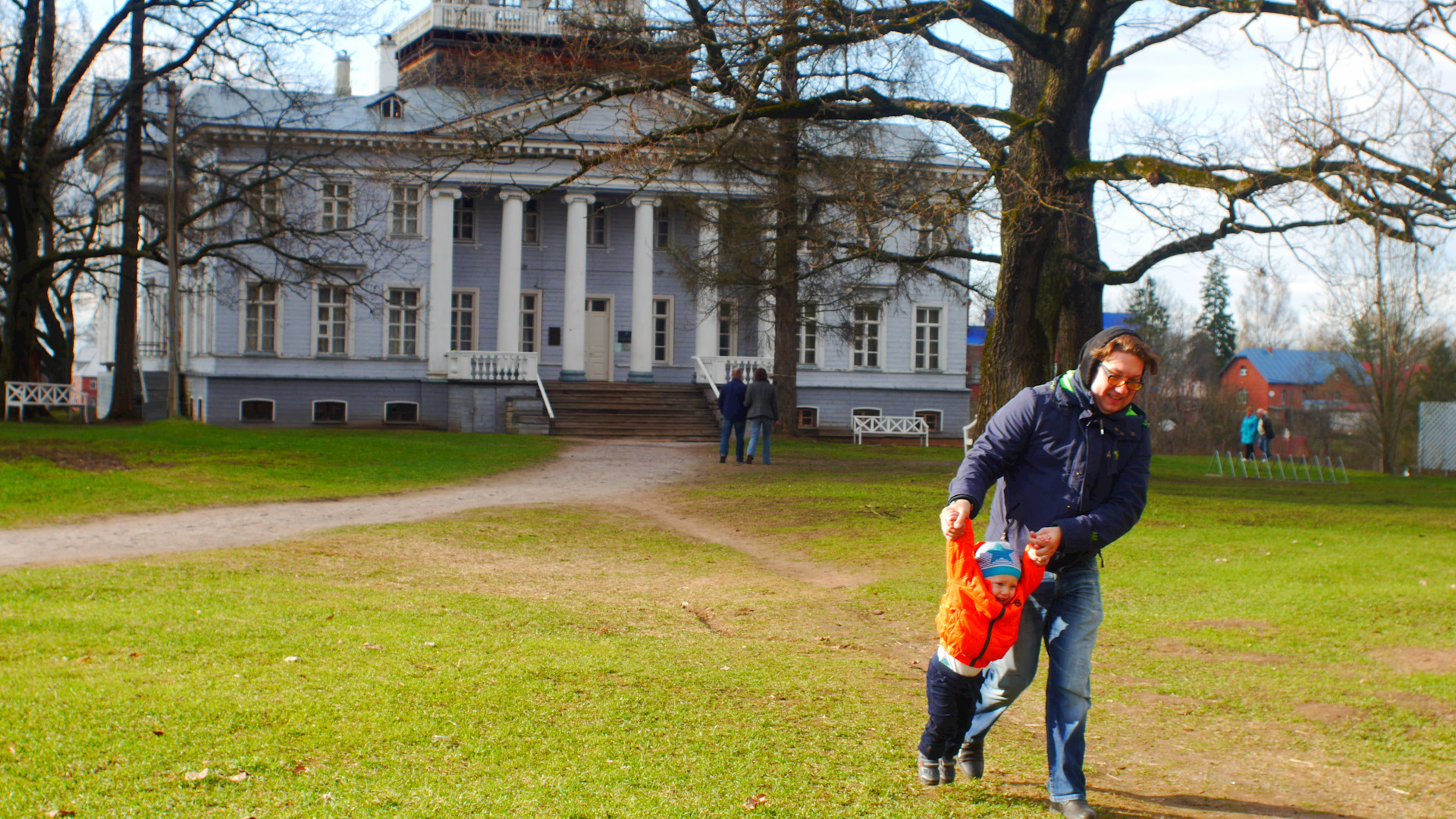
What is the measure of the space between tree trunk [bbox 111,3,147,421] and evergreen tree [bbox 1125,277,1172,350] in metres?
56.9

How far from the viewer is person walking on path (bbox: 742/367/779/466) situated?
67.0 ft

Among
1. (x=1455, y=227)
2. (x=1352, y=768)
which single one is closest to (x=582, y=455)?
(x=1455, y=227)

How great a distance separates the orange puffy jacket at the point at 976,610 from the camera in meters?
4.46

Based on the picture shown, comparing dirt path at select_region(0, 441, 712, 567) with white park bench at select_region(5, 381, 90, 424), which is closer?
dirt path at select_region(0, 441, 712, 567)

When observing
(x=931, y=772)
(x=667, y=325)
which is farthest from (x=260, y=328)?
(x=931, y=772)

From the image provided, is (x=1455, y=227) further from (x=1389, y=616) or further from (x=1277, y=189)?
(x=1389, y=616)

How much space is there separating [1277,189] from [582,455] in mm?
13330

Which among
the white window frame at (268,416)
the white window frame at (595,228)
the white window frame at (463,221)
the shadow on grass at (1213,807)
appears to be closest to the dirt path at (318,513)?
the shadow on grass at (1213,807)

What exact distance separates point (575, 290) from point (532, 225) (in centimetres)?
398

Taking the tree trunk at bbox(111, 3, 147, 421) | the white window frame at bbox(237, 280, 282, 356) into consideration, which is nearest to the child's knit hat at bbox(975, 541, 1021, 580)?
the tree trunk at bbox(111, 3, 147, 421)

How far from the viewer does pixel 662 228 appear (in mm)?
37969

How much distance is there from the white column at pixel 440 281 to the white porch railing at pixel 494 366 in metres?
1.36

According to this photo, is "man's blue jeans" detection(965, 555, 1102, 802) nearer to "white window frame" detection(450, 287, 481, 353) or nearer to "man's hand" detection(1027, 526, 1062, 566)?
"man's hand" detection(1027, 526, 1062, 566)

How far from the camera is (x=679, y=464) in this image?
71.3 ft
